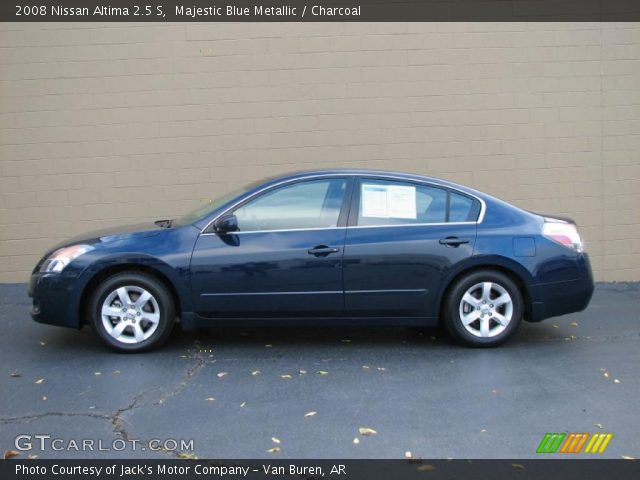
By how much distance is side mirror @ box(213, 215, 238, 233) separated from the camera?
594 centimetres

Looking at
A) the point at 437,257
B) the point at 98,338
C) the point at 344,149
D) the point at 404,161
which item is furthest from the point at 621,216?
the point at 98,338

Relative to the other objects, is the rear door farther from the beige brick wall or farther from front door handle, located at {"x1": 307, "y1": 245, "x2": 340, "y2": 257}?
the beige brick wall

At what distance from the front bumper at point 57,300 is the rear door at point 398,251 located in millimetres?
2180

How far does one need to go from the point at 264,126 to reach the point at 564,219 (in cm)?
390

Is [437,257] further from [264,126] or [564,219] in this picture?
[264,126]

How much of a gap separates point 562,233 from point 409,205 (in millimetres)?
1304

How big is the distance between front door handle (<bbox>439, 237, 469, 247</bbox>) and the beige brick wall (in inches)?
119

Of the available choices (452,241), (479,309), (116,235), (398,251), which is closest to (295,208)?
(398,251)

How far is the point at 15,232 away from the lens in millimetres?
8961

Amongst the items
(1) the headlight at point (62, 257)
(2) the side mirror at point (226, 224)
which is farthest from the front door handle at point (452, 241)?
(1) the headlight at point (62, 257)
